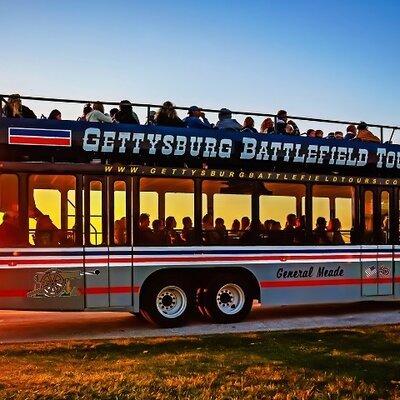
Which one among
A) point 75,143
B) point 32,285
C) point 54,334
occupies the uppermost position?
point 75,143

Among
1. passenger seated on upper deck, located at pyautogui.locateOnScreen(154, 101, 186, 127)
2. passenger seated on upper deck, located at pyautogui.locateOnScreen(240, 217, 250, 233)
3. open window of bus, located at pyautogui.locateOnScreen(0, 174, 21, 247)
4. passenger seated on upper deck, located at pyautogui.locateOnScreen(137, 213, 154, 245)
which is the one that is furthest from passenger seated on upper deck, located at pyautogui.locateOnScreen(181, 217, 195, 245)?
open window of bus, located at pyautogui.locateOnScreen(0, 174, 21, 247)

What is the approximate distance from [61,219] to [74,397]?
18.0 ft

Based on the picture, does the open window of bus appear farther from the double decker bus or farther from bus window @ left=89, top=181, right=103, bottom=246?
bus window @ left=89, top=181, right=103, bottom=246

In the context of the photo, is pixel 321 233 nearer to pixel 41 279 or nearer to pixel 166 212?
pixel 166 212

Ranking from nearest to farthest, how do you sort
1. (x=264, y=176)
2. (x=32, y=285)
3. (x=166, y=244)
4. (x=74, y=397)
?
(x=74, y=397)
(x=32, y=285)
(x=166, y=244)
(x=264, y=176)

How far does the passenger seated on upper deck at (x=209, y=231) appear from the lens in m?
12.9

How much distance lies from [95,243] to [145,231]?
0.98 m

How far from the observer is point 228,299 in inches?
516

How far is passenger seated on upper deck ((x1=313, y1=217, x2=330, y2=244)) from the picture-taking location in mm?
13836

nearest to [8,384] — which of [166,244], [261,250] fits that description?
[166,244]

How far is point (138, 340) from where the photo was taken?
423 inches

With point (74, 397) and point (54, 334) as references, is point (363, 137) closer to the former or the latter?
point (54, 334)

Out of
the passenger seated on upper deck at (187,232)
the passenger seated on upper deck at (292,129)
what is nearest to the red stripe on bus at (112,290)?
the passenger seated on upper deck at (187,232)

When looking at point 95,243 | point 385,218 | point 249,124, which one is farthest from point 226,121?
point 385,218
